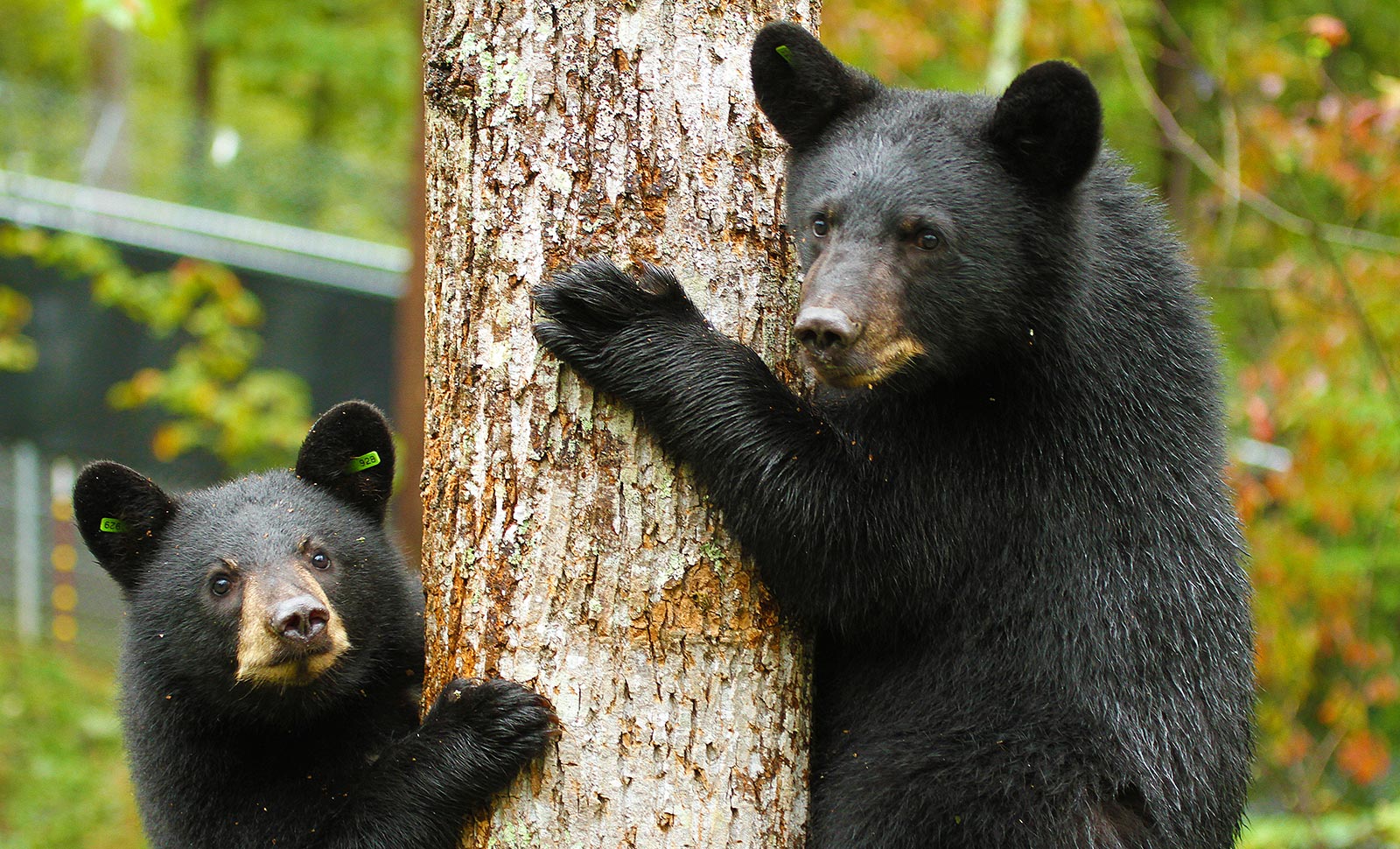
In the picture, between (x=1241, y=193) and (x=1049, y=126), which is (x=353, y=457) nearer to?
(x=1049, y=126)

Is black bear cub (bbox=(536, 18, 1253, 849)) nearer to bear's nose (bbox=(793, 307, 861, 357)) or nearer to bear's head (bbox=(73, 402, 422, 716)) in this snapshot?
bear's nose (bbox=(793, 307, 861, 357))

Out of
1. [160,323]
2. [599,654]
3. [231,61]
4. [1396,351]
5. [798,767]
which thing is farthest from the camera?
[231,61]

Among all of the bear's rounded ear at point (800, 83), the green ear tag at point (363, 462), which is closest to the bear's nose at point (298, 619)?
the green ear tag at point (363, 462)

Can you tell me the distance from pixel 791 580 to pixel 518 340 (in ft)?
2.75

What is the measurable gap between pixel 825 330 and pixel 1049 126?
0.78 metres

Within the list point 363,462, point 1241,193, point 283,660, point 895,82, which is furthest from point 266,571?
point 895,82

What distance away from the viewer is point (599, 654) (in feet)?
9.09

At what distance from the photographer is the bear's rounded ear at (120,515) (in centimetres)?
364

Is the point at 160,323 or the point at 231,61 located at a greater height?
the point at 231,61

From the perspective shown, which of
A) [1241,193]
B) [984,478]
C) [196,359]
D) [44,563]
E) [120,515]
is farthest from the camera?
[44,563]

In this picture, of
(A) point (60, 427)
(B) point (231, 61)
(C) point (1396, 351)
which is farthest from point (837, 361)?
(B) point (231, 61)

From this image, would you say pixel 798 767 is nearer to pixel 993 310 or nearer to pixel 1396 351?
pixel 993 310

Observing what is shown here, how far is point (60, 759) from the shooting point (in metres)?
10.4

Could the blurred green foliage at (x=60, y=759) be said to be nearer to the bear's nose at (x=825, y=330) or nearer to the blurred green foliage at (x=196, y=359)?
the blurred green foliage at (x=196, y=359)
